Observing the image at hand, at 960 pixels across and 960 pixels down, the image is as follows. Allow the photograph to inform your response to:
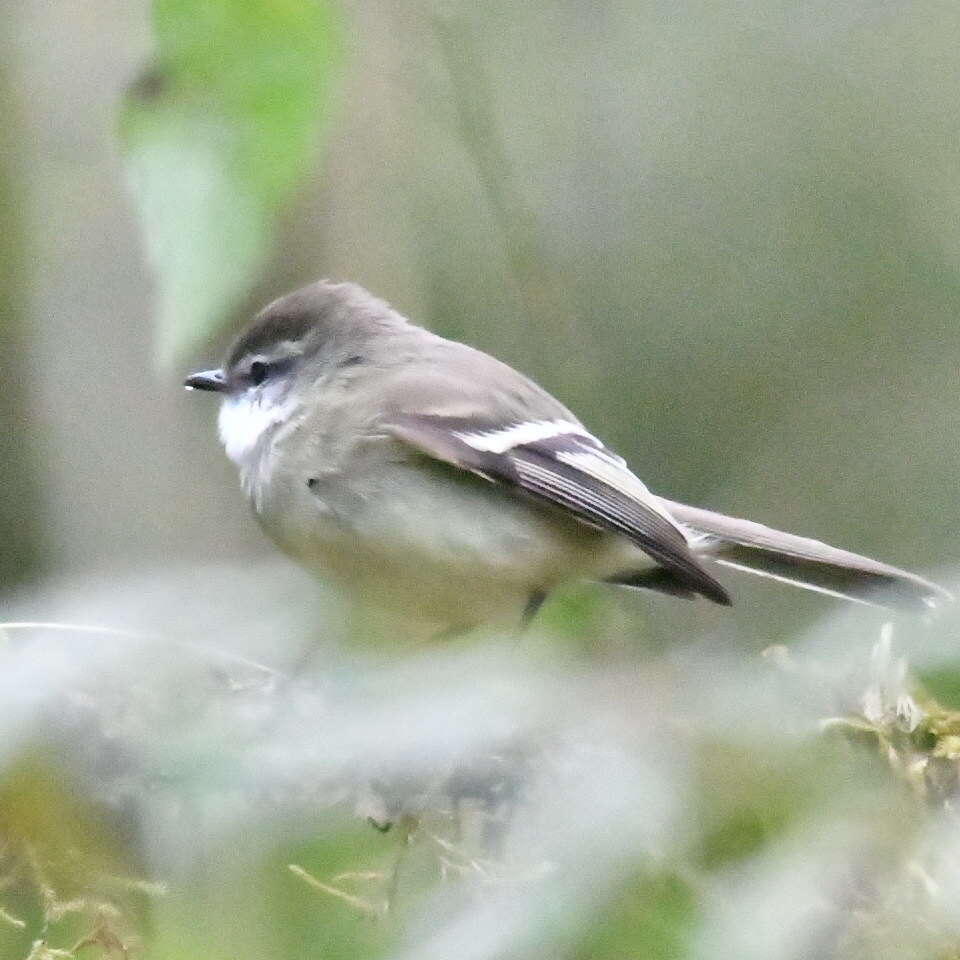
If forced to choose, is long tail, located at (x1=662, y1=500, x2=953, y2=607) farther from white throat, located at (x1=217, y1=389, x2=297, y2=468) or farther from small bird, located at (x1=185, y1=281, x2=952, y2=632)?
white throat, located at (x1=217, y1=389, x2=297, y2=468)

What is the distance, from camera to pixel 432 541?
2.10 meters

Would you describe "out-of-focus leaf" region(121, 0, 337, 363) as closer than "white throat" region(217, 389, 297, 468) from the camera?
Yes

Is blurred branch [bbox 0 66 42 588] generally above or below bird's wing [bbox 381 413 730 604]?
below

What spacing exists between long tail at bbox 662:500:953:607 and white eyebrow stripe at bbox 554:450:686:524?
0.11m

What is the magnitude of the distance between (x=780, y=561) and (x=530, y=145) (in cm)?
215

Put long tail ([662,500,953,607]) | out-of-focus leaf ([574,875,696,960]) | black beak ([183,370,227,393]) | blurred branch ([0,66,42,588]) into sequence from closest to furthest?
1. out-of-focus leaf ([574,875,696,960])
2. long tail ([662,500,953,607])
3. black beak ([183,370,227,393])
4. blurred branch ([0,66,42,588])

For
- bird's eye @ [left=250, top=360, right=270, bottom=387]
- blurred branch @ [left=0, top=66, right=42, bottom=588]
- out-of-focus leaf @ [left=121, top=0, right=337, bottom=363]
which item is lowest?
blurred branch @ [left=0, top=66, right=42, bottom=588]

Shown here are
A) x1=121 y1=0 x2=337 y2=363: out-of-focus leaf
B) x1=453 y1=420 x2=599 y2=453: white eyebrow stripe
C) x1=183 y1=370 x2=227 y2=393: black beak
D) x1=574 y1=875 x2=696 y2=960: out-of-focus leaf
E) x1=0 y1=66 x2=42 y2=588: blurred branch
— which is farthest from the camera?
x1=0 y1=66 x2=42 y2=588: blurred branch

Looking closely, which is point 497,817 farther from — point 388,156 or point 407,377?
point 388,156

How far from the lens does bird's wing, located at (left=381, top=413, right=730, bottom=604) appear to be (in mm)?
2086

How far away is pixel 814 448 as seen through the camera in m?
4.06

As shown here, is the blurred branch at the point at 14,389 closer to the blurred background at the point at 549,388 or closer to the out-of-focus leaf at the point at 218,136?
the blurred background at the point at 549,388

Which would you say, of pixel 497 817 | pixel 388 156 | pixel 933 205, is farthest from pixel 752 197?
pixel 497 817

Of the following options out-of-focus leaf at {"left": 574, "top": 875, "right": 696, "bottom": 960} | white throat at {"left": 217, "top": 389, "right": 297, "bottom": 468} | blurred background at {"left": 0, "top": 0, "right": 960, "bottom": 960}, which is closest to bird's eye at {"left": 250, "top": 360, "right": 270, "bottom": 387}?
white throat at {"left": 217, "top": 389, "right": 297, "bottom": 468}
